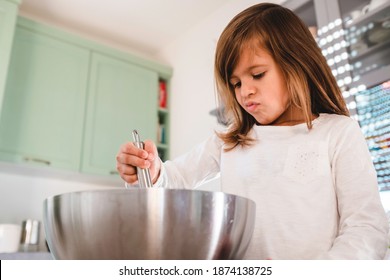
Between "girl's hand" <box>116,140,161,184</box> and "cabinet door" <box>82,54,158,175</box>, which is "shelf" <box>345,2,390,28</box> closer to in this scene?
"girl's hand" <box>116,140,161,184</box>

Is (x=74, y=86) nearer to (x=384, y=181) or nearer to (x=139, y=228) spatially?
(x=384, y=181)

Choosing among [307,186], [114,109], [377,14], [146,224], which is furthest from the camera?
[114,109]

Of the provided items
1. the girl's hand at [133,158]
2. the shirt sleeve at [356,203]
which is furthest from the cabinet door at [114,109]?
the shirt sleeve at [356,203]

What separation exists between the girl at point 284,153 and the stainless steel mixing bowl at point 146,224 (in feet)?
0.55

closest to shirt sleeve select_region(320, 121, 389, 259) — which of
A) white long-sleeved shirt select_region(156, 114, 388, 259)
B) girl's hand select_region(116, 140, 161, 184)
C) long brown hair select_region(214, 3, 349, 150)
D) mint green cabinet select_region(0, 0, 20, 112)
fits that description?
white long-sleeved shirt select_region(156, 114, 388, 259)

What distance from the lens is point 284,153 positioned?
70cm

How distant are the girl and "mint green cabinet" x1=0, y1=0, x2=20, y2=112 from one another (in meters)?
1.32

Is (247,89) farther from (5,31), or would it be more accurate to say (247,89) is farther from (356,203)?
(5,31)

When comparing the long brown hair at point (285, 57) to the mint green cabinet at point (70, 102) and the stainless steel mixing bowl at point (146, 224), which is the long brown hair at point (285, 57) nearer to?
the stainless steel mixing bowl at point (146, 224)

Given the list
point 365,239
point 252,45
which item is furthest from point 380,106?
point 365,239

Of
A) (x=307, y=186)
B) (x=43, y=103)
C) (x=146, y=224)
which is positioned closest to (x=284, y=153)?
(x=307, y=186)

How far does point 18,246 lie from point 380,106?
Result: 1733 mm

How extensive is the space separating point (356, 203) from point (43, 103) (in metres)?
1.81

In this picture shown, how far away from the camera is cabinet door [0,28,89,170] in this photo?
73.6 inches
